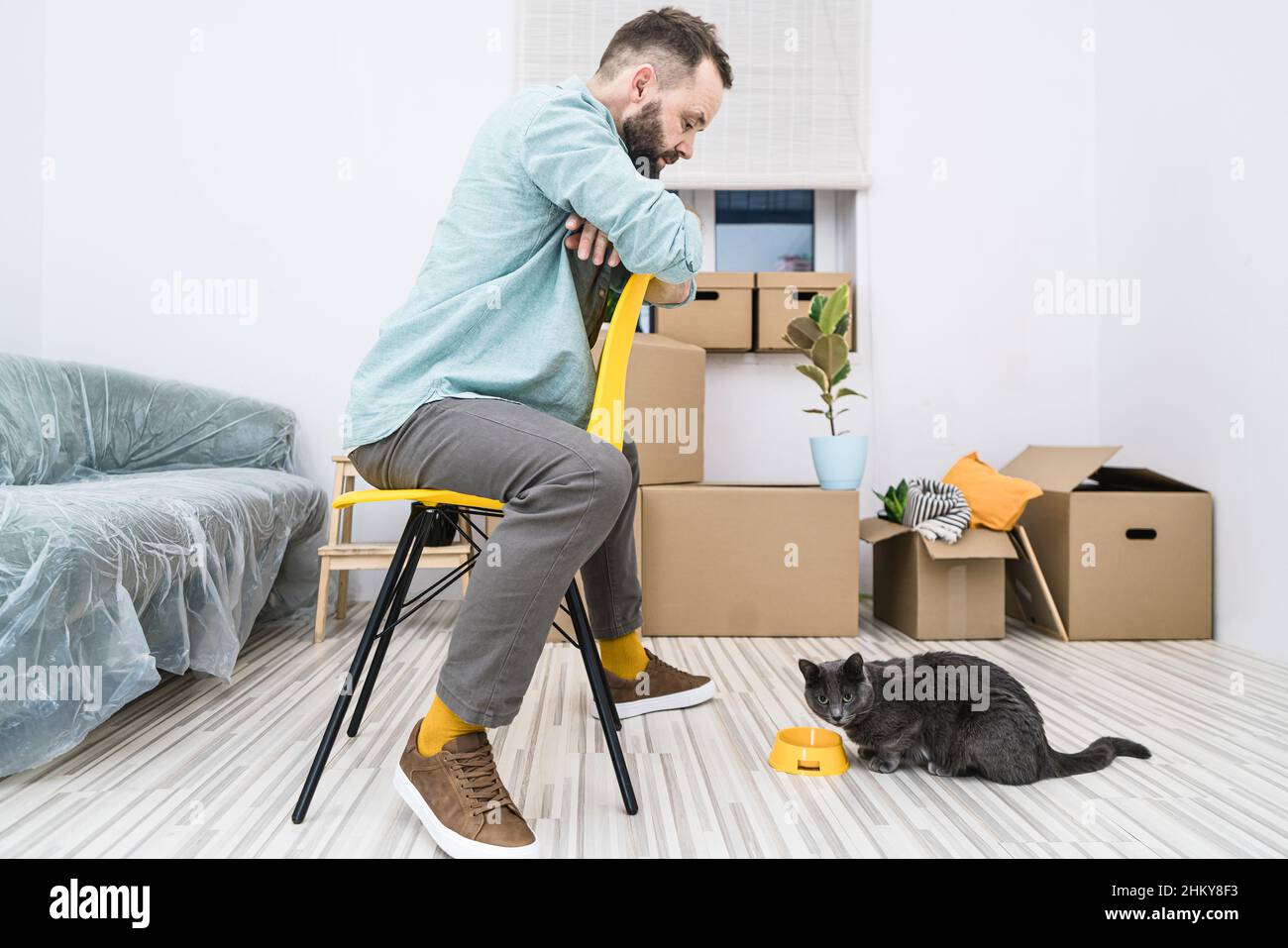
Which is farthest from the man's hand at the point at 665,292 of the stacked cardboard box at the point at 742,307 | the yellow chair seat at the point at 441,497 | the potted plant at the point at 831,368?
the stacked cardboard box at the point at 742,307

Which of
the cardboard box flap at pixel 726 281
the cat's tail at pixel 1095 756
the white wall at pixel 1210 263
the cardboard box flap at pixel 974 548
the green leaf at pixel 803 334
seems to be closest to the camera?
the cat's tail at pixel 1095 756

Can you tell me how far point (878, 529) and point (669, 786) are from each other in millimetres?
1410

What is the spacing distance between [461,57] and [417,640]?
194cm

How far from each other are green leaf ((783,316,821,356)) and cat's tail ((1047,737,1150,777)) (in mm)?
1450

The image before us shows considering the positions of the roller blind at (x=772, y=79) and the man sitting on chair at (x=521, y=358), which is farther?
the roller blind at (x=772, y=79)

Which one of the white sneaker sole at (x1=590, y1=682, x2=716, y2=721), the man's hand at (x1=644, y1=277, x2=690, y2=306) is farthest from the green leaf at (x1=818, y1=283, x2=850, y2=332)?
the man's hand at (x1=644, y1=277, x2=690, y2=306)

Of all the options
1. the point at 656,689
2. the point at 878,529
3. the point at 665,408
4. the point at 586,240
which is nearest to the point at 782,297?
the point at 665,408

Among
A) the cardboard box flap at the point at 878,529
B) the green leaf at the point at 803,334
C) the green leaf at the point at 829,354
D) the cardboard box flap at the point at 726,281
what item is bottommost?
the cardboard box flap at the point at 878,529

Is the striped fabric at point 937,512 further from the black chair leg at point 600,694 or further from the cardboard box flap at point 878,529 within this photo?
the black chair leg at point 600,694

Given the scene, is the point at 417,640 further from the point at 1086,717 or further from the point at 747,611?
the point at 1086,717

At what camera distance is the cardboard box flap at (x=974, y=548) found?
7.64ft

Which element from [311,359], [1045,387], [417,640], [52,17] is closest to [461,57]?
[311,359]

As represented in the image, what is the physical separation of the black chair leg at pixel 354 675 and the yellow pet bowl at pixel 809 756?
2.11 feet

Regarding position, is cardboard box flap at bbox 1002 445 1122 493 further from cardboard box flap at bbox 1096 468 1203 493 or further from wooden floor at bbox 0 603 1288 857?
wooden floor at bbox 0 603 1288 857
